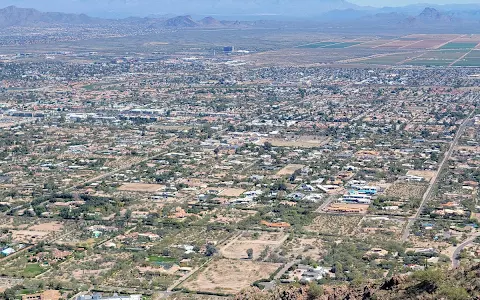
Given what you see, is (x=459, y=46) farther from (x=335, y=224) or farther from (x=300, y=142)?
(x=335, y=224)

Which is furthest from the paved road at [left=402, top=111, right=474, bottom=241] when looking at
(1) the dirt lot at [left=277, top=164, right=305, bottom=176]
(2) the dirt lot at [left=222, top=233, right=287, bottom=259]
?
(1) the dirt lot at [left=277, top=164, right=305, bottom=176]

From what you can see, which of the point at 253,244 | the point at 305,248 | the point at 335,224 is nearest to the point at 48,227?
the point at 253,244

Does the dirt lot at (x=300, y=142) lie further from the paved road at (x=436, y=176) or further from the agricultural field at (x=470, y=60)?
the agricultural field at (x=470, y=60)

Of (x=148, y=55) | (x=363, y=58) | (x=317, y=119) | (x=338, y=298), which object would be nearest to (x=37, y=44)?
(x=148, y=55)

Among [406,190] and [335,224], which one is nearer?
[335,224]

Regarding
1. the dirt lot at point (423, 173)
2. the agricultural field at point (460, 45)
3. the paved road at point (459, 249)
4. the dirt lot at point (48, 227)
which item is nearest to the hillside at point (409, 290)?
the paved road at point (459, 249)

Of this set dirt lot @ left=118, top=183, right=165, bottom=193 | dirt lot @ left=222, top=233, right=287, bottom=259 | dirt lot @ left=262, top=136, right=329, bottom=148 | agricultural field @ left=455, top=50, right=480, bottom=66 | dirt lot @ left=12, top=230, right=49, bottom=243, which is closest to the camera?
dirt lot @ left=222, top=233, right=287, bottom=259

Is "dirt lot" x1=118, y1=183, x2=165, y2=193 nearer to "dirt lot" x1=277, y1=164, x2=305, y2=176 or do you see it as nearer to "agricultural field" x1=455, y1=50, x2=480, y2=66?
"dirt lot" x1=277, y1=164, x2=305, y2=176
